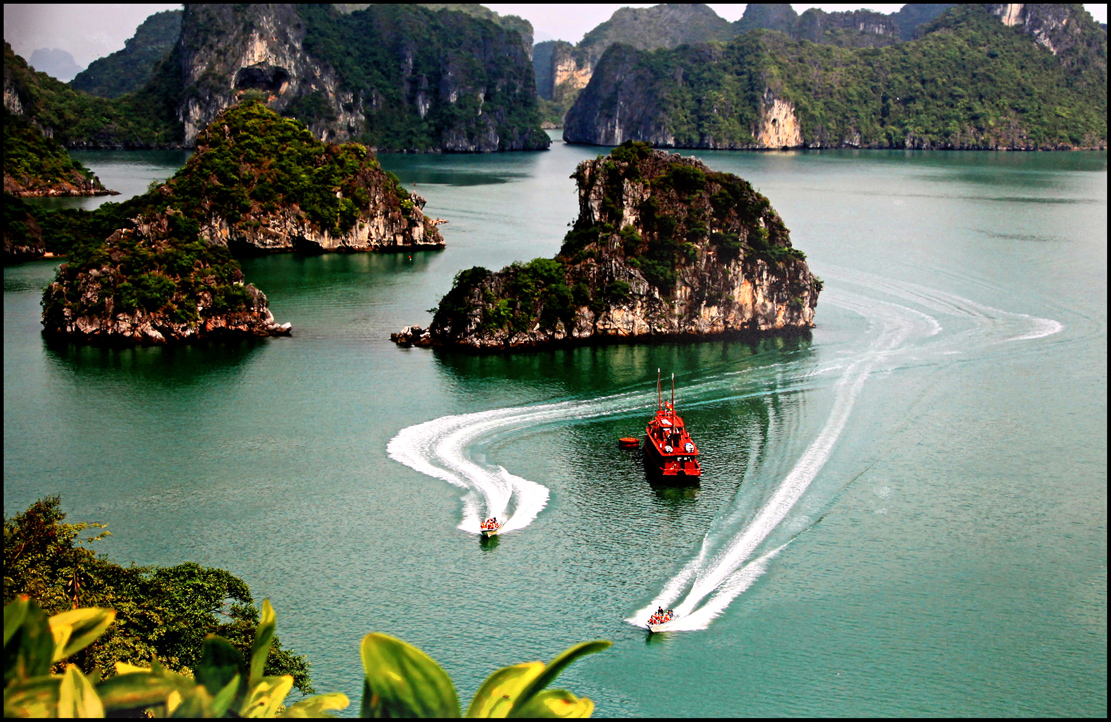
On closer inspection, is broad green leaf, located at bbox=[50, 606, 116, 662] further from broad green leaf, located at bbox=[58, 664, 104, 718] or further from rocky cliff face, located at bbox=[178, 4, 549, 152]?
rocky cliff face, located at bbox=[178, 4, 549, 152]

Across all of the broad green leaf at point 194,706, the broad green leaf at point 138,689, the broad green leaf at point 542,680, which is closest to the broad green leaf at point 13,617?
the broad green leaf at point 138,689

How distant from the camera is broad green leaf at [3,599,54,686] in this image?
3771 mm

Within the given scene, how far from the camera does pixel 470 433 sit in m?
30.4

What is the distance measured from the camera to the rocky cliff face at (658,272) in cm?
4144

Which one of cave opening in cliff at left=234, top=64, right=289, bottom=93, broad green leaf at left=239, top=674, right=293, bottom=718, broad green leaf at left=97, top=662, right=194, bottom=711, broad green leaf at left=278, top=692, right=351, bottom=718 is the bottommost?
broad green leaf at left=278, top=692, right=351, bottom=718

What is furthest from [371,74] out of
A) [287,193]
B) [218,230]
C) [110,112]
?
[218,230]

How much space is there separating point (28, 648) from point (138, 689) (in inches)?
17.8

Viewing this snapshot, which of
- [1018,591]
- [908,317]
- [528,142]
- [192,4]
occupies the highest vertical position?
[192,4]

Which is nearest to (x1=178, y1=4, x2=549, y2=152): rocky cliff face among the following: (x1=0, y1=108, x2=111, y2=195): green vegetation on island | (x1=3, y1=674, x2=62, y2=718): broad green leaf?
(x1=0, y1=108, x2=111, y2=195): green vegetation on island

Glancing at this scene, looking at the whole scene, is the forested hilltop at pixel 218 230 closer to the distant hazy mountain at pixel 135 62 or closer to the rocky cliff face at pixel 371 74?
the rocky cliff face at pixel 371 74

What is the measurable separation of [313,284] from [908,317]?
102 ft

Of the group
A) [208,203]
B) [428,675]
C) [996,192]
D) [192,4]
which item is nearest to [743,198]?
[208,203]

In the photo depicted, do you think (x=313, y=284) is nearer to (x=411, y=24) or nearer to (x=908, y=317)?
(x=908, y=317)

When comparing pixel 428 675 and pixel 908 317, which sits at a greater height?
pixel 428 675
